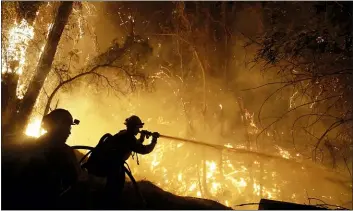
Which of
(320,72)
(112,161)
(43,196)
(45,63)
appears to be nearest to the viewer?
(43,196)

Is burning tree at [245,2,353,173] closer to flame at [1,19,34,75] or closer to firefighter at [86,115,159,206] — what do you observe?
firefighter at [86,115,159,206]

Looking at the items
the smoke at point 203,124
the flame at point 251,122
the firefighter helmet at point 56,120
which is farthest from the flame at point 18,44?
the flame at point 251,122

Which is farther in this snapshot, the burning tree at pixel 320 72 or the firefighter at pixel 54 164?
the burning tree at pixel 320 72

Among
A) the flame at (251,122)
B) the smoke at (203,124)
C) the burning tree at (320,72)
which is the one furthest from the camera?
the flame at (251,122)

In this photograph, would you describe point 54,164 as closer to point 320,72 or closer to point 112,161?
point 112,161

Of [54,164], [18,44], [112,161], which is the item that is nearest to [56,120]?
[54,164]

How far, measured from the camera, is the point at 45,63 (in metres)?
10.9

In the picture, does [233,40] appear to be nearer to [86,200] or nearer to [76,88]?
[76,88]

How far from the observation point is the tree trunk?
1088 cm

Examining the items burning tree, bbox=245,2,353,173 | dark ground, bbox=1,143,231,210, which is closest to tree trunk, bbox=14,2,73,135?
dark ground, bbox=1,143,231,210

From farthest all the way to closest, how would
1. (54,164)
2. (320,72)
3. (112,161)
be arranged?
(320,72) → (112,161) → (54,164)

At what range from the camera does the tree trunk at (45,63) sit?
10.9 m

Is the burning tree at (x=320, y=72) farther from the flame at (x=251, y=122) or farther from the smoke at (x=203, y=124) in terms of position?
the smoke at (x=203, y=124)

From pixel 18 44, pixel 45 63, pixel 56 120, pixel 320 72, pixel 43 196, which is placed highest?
pixel 18 44
